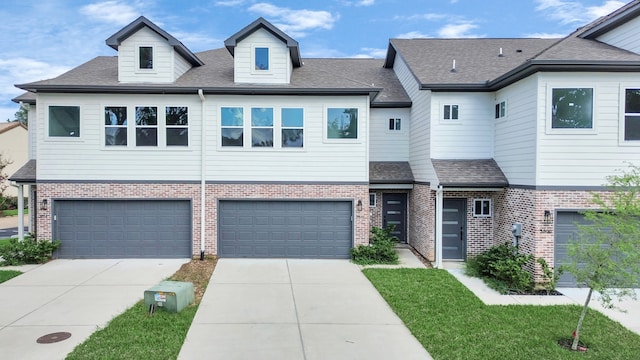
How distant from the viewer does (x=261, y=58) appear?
12.6 m

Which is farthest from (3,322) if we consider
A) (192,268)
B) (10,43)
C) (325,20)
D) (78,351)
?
(325,20)

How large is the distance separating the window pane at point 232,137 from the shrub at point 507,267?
330 inches

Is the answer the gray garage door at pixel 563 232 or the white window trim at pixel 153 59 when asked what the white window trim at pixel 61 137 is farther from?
the gray garage door at pixel 563 232

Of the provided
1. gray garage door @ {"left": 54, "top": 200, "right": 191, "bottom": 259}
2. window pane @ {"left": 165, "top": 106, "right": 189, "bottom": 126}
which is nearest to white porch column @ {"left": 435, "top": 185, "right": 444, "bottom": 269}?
gray garage door @ {"left": 54, "top": 200, "right": 191, "bottom": 259}

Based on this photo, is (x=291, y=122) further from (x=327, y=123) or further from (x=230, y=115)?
(x=230, y=115)

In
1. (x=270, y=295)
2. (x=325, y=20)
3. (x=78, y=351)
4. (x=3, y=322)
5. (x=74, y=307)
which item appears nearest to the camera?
(x=78, y=351)

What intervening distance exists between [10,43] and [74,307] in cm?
2180

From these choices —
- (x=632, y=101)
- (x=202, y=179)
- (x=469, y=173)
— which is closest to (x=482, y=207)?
(x=469, y=173)

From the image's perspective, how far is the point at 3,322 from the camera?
23.3 feet

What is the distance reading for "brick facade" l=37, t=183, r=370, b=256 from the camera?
1229 centimetres

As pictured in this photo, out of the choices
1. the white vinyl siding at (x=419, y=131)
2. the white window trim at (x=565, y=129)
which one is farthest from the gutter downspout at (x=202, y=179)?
the white window trim at (x=565, y=129)

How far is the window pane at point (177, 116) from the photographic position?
40.8ft

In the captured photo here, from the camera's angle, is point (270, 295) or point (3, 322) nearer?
point (3, 322)

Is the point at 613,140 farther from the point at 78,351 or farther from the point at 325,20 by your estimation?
the point at 325,20
